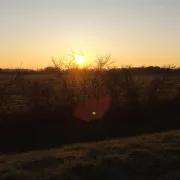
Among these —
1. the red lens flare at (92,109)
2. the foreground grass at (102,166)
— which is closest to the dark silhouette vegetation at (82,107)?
the red lens flare at (92,109)

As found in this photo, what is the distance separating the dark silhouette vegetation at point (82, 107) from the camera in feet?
90.1

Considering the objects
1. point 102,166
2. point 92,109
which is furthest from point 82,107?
point 102,166

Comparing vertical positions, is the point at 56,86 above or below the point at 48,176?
above

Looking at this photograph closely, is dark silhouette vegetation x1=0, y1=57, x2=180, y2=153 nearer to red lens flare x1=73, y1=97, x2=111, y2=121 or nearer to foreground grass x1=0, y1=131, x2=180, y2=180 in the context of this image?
red lens flare x1=73, y1=97, x2=111, y2=121

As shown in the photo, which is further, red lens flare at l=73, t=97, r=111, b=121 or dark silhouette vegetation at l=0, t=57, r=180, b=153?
red lens flare at l=73, t=97, r=111, b=121

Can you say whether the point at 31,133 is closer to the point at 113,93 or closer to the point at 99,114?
the point at 99,114

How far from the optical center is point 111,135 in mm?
26891

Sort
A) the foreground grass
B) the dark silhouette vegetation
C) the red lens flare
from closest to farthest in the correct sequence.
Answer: the foreground grass → the dark silhouette vegetation → the red lens flare

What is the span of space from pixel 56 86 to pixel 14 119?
7.68 meters

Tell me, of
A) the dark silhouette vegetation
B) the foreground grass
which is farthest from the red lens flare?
the foreground grass

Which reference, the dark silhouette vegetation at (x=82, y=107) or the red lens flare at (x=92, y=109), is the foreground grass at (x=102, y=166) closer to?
the dark silhouette vegetation at (x=82, y=107)

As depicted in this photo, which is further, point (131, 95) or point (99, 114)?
point (131, 95)

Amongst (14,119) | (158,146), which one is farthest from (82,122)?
(158,146)

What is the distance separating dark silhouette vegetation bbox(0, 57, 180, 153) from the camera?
27.5 metres
